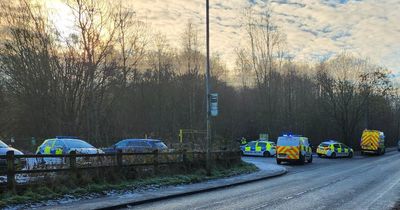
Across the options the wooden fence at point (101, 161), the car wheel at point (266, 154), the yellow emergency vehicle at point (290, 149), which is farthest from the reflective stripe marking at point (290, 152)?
the wooden fence at point (101, 161)

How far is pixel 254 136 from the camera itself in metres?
67.4

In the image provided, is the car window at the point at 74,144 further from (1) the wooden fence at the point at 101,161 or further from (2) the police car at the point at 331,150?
(2) the police car at the point at 331,150

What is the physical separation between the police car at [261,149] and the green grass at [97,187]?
22.6 meters

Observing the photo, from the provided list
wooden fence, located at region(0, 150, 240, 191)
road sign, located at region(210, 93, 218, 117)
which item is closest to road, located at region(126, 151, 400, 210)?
wooden fence, located at region(0, 150, 240, 191)

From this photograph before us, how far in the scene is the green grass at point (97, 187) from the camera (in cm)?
1302

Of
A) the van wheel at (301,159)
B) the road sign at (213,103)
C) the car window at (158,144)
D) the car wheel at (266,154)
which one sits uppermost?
the road sign at (213,103)

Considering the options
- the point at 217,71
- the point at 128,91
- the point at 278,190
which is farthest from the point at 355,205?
the point at 217,71

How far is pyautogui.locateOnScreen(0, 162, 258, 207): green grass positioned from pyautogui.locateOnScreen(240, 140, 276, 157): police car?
22.6 meters

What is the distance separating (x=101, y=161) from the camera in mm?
17250

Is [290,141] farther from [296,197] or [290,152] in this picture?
[296,197]

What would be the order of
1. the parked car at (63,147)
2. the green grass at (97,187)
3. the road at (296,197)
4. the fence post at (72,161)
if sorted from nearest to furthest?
the green grass at (97,187)
the road at (296,197)
the fence post at (72,161)
the parked car at (63,147)

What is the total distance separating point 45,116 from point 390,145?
82.5 m

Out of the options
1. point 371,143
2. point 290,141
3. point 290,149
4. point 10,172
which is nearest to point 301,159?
point 290,149

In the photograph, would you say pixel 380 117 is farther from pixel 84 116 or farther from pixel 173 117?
pixel 84 116
